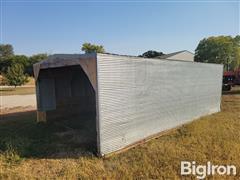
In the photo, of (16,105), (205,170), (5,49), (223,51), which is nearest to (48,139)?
(205,170)

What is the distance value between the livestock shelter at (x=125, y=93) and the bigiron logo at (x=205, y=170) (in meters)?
1.59

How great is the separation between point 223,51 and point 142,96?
39328mm

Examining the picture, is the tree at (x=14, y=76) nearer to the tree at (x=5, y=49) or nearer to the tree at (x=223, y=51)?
the tree at (x=223, y=51)

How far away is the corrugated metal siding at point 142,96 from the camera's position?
14.5 feet

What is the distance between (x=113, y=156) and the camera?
4441 millimetres

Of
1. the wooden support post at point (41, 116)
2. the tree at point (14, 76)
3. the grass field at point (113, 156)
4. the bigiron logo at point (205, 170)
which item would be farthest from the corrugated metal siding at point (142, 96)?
the tree at point (14, 76)

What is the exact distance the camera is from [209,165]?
3.94 m

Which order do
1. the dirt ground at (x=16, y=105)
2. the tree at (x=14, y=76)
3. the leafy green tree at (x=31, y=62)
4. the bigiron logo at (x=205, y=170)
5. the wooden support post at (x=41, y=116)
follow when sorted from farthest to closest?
the leafy green tree at (x=31, y=62) < the tree at (x=14, y=76) < the dirt ground at (x=16, y=105) < the wooden support post at (x=41, y=116) < the bigiron logo at (x=205, y=170)

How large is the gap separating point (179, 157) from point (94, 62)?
2.75 m


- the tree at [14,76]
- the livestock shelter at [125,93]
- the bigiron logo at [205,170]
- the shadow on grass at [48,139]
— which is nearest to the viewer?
the bigiron logo at [205,170]

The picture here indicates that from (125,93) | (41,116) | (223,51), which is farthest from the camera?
(223,51)

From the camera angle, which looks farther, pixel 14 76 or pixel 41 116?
pixel 14 76

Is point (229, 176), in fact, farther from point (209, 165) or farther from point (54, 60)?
point (54, 60)

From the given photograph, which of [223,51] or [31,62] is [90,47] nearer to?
[31,62]
